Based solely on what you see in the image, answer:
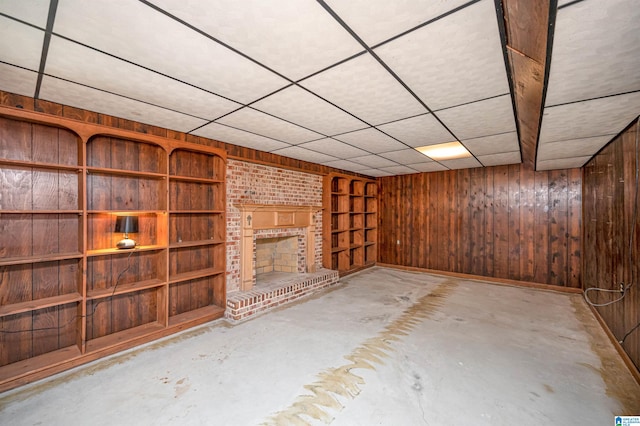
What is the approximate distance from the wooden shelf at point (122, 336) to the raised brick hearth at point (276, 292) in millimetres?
853

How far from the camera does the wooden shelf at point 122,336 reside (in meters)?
2.64

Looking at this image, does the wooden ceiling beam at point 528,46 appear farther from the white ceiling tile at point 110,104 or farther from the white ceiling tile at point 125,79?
the white ceiling tile at point 110,104

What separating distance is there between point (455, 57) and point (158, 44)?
1.78 meters

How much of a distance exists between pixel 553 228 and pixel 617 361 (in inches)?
119

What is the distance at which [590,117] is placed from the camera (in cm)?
238

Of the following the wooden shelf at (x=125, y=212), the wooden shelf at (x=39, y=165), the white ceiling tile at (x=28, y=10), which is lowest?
the wooden shelf at (x=125, y=212)

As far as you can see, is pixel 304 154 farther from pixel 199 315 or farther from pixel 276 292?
pixel 199 315

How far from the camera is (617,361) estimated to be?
2.57m

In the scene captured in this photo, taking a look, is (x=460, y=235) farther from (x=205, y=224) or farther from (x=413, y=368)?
(x=205, y=224)

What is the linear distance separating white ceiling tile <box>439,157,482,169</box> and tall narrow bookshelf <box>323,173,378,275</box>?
1.97 metres

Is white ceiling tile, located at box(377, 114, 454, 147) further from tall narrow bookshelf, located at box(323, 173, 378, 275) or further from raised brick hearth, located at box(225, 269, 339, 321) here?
raised brick hearth, located at box(225, 269, 339, 321)

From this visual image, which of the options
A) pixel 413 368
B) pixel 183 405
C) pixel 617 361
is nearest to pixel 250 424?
pixel 183 405

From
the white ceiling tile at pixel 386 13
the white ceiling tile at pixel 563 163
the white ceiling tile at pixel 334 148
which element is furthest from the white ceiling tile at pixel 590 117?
the white ceiling tile at pixel 334 148

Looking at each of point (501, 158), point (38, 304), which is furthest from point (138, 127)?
point (501, 158)
